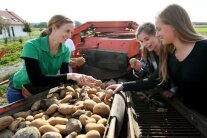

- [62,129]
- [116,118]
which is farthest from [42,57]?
[116,118]

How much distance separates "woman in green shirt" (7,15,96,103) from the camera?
3104 millimetres

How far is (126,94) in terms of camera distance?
371 cm

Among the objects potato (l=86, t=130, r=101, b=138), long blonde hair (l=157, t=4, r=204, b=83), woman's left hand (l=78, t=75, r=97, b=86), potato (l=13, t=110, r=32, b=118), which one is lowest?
potato (l=13, t=110, r=32, b=118)

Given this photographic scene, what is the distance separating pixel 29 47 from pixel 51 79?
0.43 meters

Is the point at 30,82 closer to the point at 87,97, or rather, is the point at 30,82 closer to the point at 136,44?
the point at 87,97

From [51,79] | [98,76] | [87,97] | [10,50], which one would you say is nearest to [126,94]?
[87,97]

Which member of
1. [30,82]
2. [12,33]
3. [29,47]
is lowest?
[12,33]

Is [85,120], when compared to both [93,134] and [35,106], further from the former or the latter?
[35,106]

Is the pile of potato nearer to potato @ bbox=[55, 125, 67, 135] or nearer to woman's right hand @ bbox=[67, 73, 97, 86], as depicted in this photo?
potato @ bbox=[55, 125, 67, 135]

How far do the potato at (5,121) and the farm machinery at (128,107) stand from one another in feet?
0.71

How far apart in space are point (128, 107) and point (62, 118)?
814 millimetres

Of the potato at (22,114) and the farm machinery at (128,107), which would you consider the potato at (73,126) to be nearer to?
the farm machinery at (128,107)

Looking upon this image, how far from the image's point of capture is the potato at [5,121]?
264 centimetres

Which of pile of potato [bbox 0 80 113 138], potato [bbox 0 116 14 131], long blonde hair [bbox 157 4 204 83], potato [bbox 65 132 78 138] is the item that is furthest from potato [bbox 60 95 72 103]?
long blonde hair [bbox 157 4 204 83]
